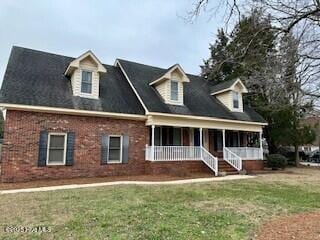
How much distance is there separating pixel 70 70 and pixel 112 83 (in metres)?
2.92

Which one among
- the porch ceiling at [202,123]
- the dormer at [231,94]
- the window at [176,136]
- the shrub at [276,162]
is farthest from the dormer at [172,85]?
the shrub at [276,162]

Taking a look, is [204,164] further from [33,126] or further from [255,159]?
[33,126]

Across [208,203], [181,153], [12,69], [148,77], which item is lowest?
[208,203]

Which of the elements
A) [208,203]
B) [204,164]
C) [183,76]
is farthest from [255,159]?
[208,203]

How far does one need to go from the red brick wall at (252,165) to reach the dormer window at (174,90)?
652cm

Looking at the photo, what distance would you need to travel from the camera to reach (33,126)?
12.1 metres

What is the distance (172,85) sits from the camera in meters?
17.5

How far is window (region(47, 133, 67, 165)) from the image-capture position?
1253 centimetres

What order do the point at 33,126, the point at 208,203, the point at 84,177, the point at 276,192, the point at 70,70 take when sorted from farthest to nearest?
the point at 70,70, the point at 84,177, the point at 33,126, the point at 276,192, the point at 208,203

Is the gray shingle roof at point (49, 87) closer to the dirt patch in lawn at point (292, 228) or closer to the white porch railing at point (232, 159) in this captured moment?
the white porch railing at point (232, 159)

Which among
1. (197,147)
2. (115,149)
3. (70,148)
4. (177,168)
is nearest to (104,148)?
(115,149)

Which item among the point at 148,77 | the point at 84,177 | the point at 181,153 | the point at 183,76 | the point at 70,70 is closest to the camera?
the point at 84,177

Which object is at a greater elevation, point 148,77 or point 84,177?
point 148,77

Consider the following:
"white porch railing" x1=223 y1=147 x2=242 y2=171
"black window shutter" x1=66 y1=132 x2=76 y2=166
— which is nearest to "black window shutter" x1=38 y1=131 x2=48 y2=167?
"black window shutter" x1=66 y1=132 x2=76 y2=166
